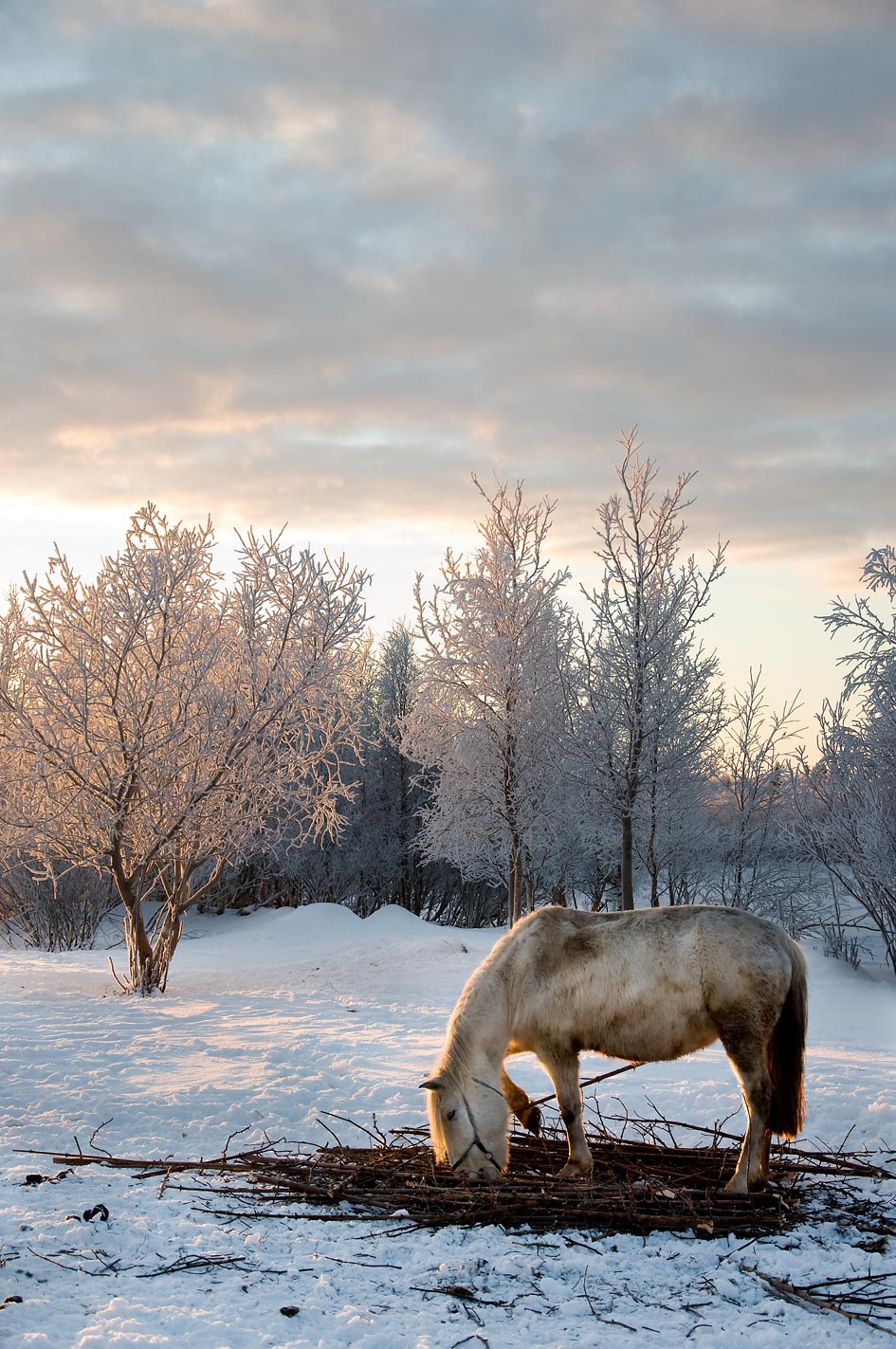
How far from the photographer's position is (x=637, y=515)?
17.7 m

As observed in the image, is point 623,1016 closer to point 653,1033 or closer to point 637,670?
point 653,1033

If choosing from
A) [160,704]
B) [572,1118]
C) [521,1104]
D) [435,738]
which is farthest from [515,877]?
[572,1118]

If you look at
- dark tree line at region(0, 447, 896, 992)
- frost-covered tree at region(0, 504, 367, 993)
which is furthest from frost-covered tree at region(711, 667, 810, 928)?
frost-covered tree at region(0, 504, 367, 993)

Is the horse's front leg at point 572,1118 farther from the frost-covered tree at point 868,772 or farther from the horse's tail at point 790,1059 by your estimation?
the frost-covered tree at point 868,772

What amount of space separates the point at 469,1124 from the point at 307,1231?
90 centimetres

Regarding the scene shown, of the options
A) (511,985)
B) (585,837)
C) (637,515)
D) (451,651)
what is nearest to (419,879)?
(585,837)

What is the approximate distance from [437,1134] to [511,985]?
821 millimetres

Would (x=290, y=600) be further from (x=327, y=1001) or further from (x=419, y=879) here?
(x=419, y=879)

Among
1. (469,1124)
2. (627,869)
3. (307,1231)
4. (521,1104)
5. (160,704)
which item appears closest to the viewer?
(307,1231)

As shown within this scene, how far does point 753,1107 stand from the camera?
4.99 metres

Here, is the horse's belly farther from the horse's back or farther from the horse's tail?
the horse's tail

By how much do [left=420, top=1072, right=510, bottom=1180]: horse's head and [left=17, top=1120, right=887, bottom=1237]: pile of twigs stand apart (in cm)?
9

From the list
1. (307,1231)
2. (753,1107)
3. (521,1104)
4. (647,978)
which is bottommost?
(307,1231)

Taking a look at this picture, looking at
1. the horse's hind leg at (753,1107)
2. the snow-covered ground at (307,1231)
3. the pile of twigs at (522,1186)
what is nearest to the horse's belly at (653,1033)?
the horse's hind leg at (753,1107)
